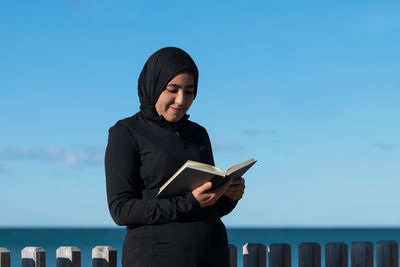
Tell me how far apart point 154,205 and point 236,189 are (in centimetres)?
50

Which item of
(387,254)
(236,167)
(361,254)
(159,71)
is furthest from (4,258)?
(387,254)

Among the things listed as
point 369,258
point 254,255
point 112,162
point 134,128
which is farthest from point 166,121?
point 369,258

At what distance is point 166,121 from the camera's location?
328 centimetres

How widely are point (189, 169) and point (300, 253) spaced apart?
2.09m

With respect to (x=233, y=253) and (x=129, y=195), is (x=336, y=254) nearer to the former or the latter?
(x=233, y=253)

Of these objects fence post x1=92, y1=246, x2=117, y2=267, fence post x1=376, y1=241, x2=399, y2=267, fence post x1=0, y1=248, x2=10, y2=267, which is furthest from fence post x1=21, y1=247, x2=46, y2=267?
fence post x1=376, y1=241, x2=399, y2=267

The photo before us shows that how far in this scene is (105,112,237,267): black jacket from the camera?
9.91ft

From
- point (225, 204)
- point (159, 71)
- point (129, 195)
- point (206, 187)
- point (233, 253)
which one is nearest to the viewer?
point (206, 187)

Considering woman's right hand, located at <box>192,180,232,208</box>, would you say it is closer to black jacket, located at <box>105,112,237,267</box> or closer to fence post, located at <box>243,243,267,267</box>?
black jacket, located at <box>105,112,237,267</box>

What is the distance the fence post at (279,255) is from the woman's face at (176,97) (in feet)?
5.61

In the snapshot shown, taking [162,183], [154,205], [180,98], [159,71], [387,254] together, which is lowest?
[387,254]

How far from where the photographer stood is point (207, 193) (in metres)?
3.00

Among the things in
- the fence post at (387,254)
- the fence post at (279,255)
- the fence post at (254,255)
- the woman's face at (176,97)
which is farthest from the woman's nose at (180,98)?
the fence post at (387,254)

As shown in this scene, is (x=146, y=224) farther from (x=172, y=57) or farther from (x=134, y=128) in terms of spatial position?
(x=172, y=57)
